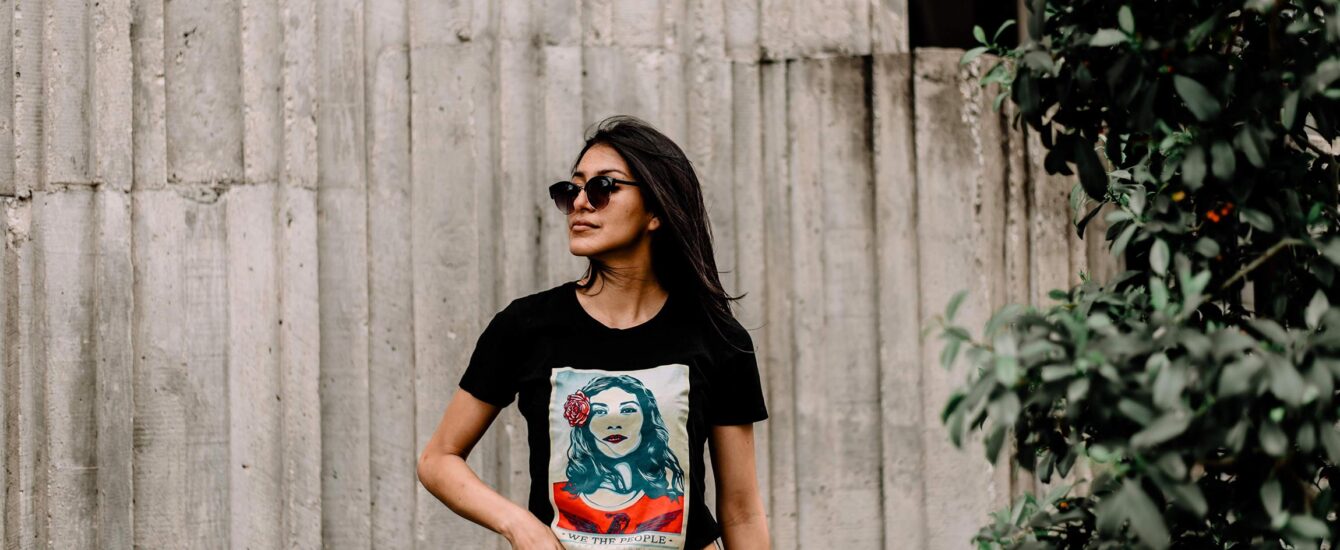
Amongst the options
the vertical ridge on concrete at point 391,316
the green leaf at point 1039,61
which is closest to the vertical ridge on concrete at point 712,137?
the vertical ridge on concrete at point 391,316

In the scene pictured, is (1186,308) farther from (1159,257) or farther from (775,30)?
(775,30)

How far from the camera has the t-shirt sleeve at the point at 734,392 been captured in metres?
2.85

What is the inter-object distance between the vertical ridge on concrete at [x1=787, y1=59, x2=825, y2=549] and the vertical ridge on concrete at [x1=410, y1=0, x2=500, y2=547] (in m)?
1.00

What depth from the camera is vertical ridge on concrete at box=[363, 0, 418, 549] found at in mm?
3904

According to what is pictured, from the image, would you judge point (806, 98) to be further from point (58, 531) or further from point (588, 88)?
point (58, 531)

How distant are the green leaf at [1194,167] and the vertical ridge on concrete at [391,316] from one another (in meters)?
2.52

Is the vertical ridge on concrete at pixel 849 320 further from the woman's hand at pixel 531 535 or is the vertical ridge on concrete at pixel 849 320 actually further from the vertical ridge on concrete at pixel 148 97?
the vertical ridge on concrete at pixel 148 97

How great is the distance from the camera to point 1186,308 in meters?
1.90

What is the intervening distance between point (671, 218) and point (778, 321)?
124 centimetres

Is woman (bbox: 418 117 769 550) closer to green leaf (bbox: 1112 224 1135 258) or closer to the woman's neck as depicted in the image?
the woman's neck

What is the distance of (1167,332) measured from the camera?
1.93m

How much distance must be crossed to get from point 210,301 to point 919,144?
2.38 meters

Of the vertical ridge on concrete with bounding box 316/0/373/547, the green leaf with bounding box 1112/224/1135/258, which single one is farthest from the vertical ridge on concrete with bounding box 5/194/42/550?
the green leaf with bounding box 1112/224/1135/258

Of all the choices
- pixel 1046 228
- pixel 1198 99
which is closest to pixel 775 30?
pixel 1046 228
